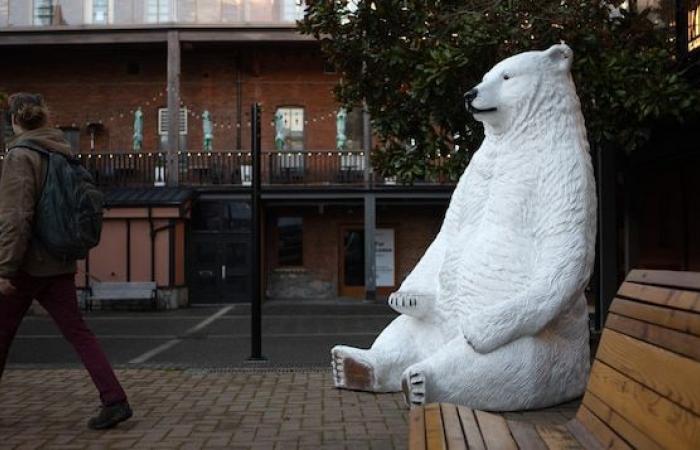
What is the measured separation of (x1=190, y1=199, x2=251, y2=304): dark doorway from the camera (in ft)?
66.5

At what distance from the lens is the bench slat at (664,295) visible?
1.99m

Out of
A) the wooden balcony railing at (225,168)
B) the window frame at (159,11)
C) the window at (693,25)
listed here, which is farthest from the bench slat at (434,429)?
the window frame at (159,11)

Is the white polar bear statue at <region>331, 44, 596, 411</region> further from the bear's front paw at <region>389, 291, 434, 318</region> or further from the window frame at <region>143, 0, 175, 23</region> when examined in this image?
the window frame at <region>143, 0, 175, 23</region>

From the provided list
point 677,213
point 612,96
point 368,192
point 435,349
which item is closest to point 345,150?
point 368,192

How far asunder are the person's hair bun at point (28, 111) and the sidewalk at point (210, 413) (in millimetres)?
1779

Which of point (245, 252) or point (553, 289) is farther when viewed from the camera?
point (245, 252)

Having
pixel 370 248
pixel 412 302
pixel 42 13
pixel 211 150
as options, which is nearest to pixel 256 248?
pixel 412 302

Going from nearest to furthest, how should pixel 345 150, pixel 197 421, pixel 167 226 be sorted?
pixel 197 421
pixel 167 226
pixel 345 150

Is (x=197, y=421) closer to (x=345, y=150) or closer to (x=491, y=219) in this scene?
→ (x=491, y=219)

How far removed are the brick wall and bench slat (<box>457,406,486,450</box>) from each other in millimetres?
19489

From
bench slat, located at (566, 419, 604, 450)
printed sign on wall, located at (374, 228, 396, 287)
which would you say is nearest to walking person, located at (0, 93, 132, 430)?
bench slat, located at (566, 419, 604, 450)

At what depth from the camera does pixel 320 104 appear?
73.8 ft

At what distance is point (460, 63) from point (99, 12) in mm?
16762

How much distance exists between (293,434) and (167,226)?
50.6 feet
